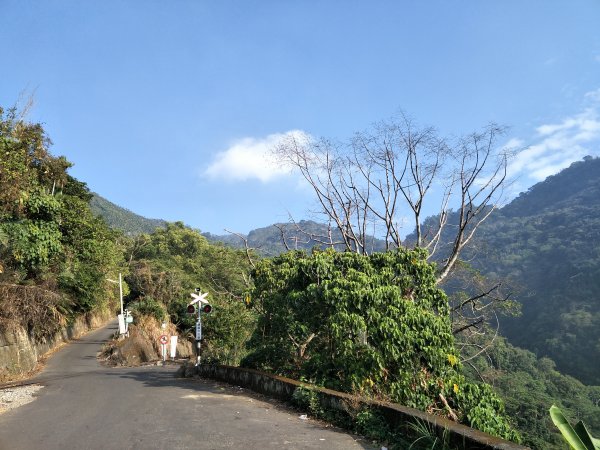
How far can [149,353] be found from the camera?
2794cm

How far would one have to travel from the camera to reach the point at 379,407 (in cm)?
663

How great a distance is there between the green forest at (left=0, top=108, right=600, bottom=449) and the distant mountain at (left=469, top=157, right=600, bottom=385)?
59.1 inches

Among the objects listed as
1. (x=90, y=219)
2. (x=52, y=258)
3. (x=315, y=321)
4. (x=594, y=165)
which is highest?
(x=594, y=165)

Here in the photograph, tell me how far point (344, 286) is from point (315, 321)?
1405 mm

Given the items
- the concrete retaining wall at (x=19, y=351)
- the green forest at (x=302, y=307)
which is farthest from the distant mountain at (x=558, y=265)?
the concrete retaining wall at (x=19, y=351)

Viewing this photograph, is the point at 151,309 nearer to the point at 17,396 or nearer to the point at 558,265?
the point at 17,396

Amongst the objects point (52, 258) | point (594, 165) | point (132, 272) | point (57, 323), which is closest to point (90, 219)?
point (52, 258)

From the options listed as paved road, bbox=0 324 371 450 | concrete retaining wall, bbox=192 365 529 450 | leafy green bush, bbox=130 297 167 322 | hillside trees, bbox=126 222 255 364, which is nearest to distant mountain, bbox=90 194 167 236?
hillside trees, bbox=126 222 255 364

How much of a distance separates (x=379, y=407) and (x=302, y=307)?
3.97 meters

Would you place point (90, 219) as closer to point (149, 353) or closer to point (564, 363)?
point (149, 353)

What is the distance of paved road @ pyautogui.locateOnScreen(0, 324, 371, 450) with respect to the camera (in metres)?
6.35

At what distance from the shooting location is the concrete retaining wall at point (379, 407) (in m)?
4.90

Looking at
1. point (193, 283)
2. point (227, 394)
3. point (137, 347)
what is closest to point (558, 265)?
point (193, 283)

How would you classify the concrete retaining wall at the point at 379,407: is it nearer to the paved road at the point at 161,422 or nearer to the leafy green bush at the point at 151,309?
the paved road at the point at 161,422
